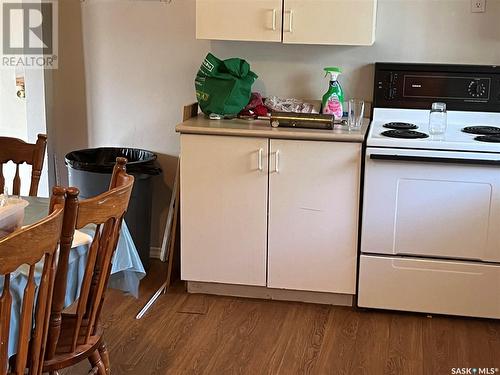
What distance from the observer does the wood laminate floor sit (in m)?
2.93

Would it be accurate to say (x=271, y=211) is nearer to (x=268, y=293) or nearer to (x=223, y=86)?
(x=268, y=293)

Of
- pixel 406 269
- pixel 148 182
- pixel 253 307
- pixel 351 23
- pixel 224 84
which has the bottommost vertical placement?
pixel 253 307

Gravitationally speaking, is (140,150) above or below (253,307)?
above

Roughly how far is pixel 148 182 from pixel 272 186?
78 centimetres

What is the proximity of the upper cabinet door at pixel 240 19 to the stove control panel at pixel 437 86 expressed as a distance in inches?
24.1

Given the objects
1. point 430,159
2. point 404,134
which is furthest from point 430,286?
point 404,134

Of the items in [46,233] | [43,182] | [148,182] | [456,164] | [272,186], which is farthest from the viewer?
[43,182]

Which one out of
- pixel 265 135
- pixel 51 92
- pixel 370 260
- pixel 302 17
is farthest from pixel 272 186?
pixel 51 92

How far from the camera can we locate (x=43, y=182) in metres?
4.20

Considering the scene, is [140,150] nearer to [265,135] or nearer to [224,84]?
[224,84]

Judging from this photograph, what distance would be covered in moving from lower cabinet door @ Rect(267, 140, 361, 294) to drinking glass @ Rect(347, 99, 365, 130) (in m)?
0.21

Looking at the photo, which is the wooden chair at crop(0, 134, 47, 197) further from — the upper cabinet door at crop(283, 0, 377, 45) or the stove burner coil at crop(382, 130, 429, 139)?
the stove burner coil at crop(382, 130, 429, 139)

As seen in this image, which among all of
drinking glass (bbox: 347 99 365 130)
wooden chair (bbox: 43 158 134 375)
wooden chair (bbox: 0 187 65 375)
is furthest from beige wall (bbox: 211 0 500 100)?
wooden chair (bbox: 0 187 65 375)

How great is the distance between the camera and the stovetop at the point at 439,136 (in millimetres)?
3193
